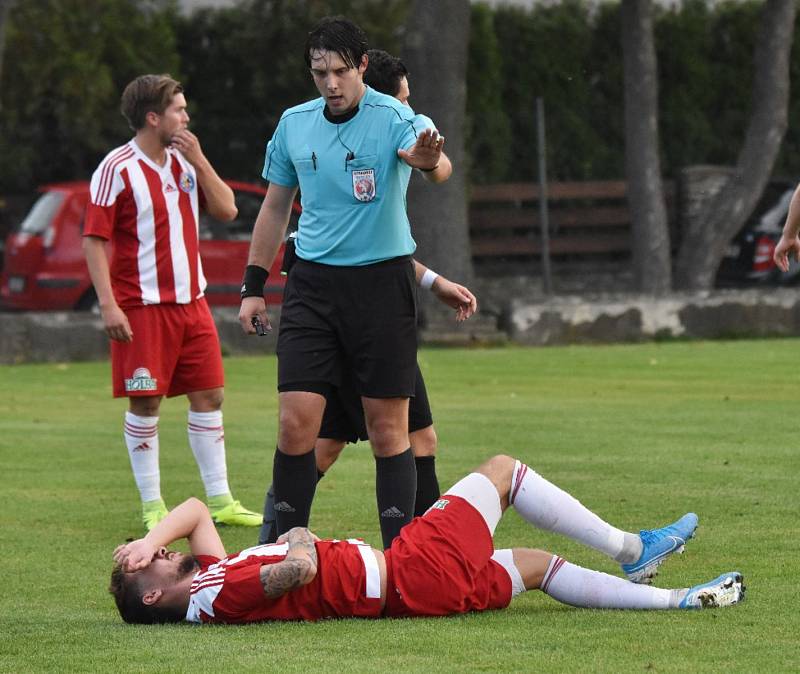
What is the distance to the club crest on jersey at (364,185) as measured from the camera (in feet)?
A: 22.2

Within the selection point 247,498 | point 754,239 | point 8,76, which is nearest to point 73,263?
point 8,76

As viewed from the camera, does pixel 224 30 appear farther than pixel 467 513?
Yes

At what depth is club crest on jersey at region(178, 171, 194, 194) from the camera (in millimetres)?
9195

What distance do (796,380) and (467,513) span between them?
32.8 ft

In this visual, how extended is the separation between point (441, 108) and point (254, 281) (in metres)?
14.7

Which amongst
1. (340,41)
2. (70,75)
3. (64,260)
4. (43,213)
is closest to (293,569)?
(340,41)

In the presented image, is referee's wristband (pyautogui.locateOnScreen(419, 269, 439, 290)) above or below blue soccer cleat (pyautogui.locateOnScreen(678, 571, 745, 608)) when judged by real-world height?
above

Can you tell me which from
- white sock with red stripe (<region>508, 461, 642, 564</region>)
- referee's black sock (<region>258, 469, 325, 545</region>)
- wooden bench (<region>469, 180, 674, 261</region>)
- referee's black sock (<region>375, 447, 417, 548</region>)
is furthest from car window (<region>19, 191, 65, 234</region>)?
white sock with red stripe (<region>508, 461, 642, 564</region>)

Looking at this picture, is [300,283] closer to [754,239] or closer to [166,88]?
[166,88]

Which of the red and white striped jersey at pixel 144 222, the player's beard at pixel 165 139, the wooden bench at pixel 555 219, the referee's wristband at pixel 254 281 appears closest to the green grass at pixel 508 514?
the red and white striped jersey at pixel 144 222

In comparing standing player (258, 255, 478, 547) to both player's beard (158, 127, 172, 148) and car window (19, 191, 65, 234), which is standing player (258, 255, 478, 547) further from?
car window (19, 191, 65, 234)

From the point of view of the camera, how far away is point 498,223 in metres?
26.3

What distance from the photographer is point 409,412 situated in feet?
24.7

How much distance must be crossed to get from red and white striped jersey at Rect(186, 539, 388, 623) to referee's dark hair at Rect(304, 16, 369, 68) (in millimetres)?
1813
